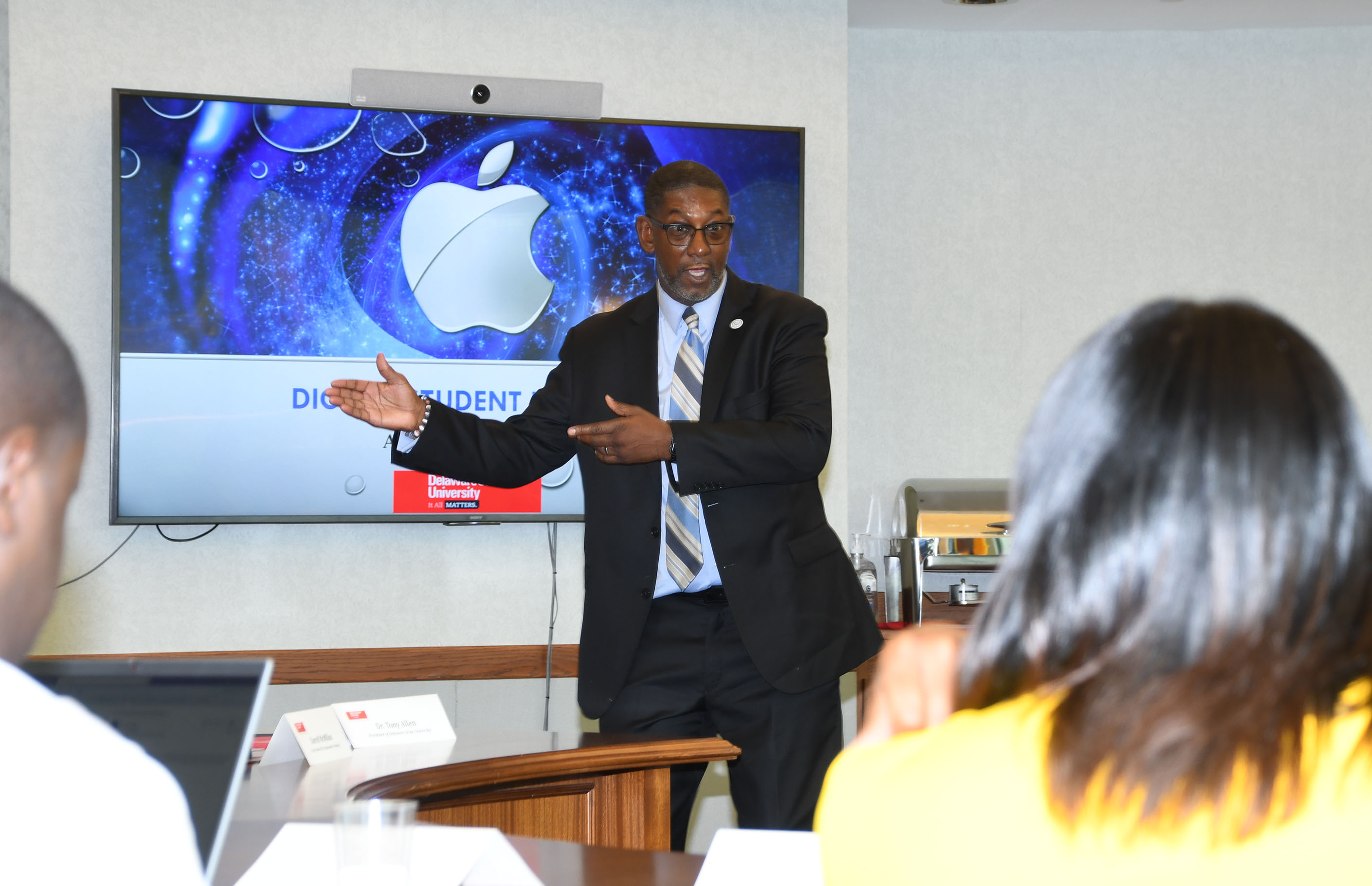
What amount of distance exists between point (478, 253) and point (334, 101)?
0.63m

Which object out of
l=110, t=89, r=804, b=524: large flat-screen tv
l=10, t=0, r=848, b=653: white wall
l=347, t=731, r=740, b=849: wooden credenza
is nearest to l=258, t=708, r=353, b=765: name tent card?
l=347, t=731, r=740, b=849: wooden credenza

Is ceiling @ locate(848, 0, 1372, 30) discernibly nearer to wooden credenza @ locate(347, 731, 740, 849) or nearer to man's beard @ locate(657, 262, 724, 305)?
man's beard @ locate(657, 262, 724, 305)

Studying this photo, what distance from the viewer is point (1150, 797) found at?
0.64 meters

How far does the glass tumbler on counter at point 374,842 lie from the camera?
40.1 inches

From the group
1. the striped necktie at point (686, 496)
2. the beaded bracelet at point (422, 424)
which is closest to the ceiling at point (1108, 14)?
the striped necktie at point (686, 496)

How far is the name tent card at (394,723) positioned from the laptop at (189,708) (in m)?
1.12

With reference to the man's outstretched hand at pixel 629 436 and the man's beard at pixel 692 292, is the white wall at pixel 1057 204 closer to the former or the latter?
the man's beard at pixel 692 292

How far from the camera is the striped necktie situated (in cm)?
250

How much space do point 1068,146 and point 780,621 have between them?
2792 millimetres

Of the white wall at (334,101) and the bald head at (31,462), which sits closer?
the bald head at (31,462)

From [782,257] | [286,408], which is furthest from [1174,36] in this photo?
[286,408]

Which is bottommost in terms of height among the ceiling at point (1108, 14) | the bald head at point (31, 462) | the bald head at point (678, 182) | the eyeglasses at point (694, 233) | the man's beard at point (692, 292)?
the bald head at point (31, 462)

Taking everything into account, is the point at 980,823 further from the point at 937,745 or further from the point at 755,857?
the point at 755,857

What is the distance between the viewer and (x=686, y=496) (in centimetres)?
241
